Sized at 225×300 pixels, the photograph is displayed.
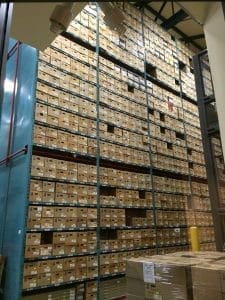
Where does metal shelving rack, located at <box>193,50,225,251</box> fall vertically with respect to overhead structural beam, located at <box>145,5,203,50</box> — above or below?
below

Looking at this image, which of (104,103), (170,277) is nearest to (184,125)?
(104,103)

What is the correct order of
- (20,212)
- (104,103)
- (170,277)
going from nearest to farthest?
(170,277)
(20,212)
(104,103)

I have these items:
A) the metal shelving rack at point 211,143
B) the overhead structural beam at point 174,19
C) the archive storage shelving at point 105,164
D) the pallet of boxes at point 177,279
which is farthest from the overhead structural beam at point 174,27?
the pallet of boxes at point 177,279

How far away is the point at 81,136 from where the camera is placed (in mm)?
5973

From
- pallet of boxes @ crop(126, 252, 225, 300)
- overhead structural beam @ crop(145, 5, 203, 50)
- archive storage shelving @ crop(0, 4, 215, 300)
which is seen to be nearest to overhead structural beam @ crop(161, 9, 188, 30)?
overhead structural beam @ crop(145, 5, 203, 50)

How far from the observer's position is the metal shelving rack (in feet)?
14.9

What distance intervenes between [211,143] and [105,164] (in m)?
2.39

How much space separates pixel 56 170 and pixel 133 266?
7.53 feet

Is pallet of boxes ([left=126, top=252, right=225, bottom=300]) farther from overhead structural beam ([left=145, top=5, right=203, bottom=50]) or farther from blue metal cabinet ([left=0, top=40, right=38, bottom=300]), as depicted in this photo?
overhead structural beam ([left=145, top=5, right=203, bottom=50])

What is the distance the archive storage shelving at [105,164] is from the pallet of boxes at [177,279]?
175cm

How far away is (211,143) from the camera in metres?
4.99

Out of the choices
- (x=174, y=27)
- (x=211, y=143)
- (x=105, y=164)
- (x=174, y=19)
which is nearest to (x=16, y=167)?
(x=105, y=164)

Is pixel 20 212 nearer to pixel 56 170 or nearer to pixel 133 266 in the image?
pixel 56 170

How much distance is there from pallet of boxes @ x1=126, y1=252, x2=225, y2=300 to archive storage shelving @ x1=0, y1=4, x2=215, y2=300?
1749 millimetres
